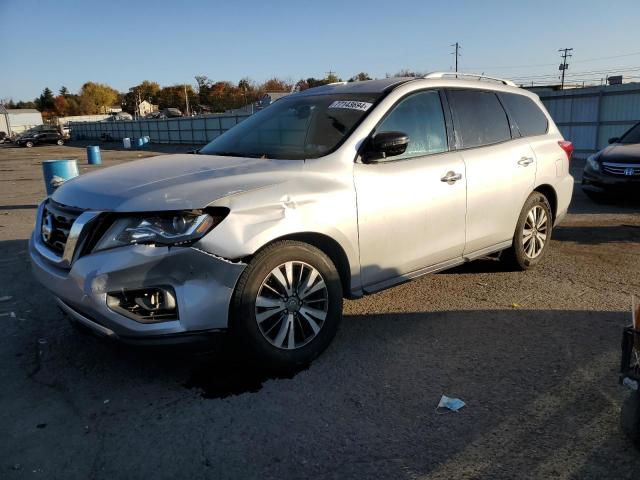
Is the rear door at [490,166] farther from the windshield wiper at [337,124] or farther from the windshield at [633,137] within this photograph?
the windshield at [633,137]

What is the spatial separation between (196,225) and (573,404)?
2310 millimetres

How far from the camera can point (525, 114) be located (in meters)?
5.34

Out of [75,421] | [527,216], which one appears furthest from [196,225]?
[527,216]

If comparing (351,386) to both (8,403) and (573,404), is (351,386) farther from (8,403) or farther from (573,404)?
(8,403)

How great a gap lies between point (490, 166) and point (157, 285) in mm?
3038

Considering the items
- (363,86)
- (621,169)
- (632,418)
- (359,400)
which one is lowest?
(359,400)

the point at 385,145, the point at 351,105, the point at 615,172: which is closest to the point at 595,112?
the point at 615,172

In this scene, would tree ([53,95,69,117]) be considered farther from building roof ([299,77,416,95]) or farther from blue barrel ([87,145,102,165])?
building roof ([299,77,416,95])

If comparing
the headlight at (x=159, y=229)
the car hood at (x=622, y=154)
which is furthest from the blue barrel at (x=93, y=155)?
the headlight at (x=159, y=229)

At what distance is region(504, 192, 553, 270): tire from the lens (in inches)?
201

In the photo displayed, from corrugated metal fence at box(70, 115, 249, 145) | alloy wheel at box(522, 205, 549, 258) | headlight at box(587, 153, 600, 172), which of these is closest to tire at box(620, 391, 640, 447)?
alloy wheel at box(522, 205, 549, 258)

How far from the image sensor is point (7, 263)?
240 inches

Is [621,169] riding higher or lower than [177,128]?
lower

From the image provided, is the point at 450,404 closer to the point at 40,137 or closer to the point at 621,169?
the point at 621,169
